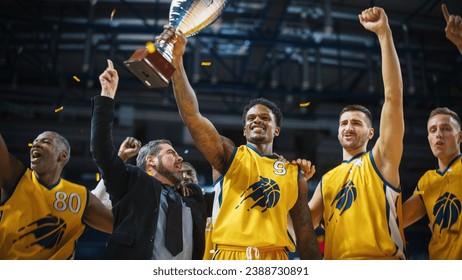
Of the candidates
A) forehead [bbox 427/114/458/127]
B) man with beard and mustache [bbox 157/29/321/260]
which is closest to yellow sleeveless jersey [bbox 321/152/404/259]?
man with beard and mustache [bbox 157/29/321/260]

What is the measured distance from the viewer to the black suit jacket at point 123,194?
2.50 meters

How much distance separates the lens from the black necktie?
266cm

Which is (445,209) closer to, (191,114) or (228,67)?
(191,114)

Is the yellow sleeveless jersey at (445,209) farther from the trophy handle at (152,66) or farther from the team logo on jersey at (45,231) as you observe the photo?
the team logo on jersey at (45,231)

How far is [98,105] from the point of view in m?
2.52

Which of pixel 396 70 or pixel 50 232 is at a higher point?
pixel 396 70

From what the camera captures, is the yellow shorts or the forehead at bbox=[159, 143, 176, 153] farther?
the forehead at bbox=[159, 143, 176, 153]

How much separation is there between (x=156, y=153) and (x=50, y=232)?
0.76 metres

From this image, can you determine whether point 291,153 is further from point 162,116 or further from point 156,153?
point 156,153

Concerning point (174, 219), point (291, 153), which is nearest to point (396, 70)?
point (174, 219)

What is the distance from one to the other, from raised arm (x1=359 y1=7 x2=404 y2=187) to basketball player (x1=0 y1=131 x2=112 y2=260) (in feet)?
5.40

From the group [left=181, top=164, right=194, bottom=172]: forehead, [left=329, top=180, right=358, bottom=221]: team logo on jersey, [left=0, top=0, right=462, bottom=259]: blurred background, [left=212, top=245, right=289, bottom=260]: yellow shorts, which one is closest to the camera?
[left=212, top=245, right=289, bottom=260]: yellow shorts

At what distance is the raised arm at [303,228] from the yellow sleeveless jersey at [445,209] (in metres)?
0.71

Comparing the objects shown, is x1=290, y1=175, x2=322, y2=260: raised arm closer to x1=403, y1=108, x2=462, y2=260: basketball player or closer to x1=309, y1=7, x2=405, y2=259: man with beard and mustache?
x1=309, y1=7, x2=405, y2=259: man with beard and mustache
